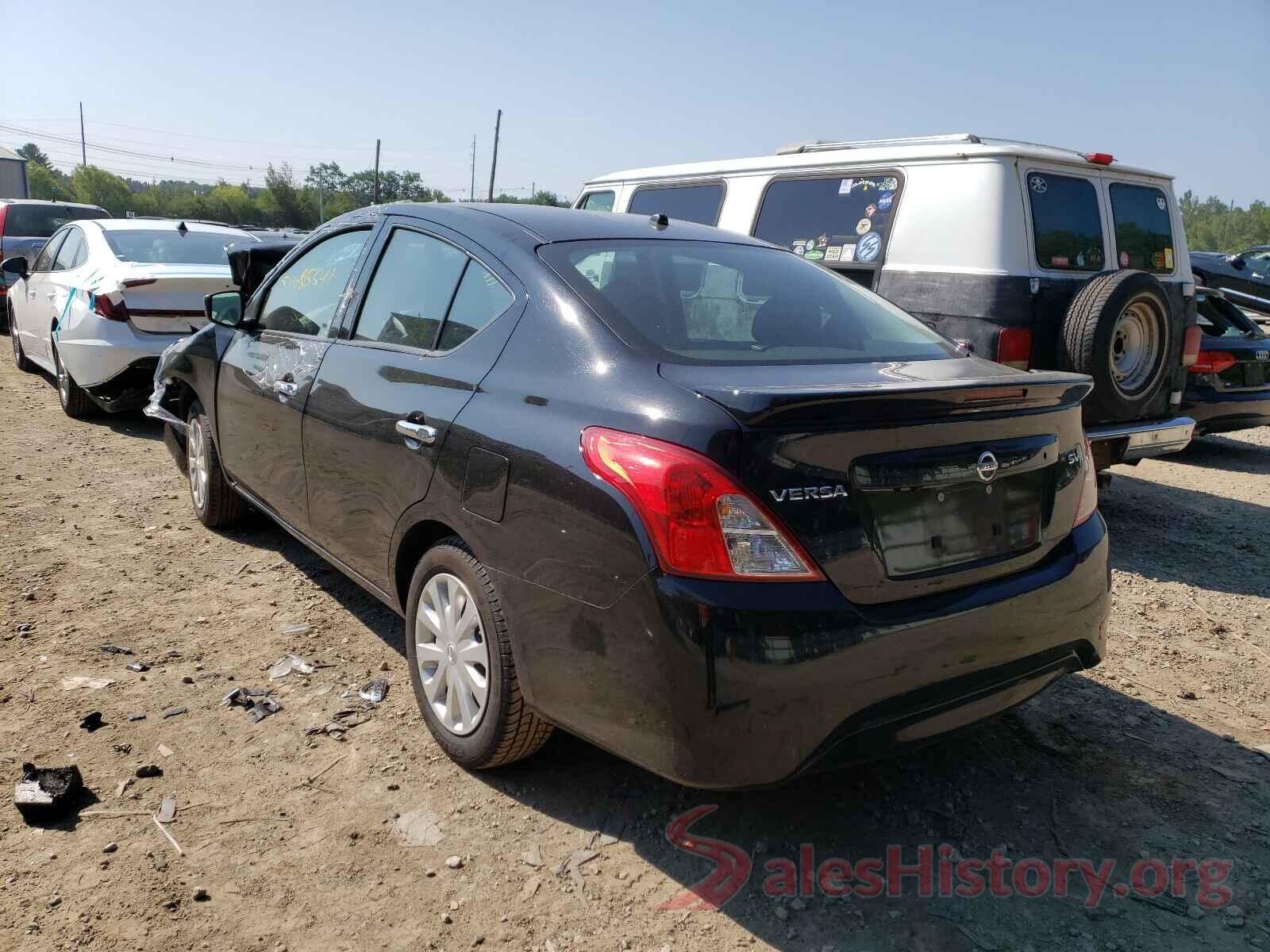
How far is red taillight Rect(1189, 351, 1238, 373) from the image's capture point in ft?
25.0

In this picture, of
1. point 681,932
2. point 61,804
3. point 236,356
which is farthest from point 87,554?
point 681,932

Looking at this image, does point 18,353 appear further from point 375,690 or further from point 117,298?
point 375,690

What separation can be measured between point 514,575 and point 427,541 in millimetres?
619

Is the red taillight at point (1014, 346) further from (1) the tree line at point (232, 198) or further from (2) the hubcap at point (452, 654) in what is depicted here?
(1) the tree line at point (232, 198)

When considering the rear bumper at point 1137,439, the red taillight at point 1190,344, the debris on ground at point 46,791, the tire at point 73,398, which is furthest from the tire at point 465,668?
the tire at point 73,398

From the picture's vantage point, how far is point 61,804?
2.67 metres

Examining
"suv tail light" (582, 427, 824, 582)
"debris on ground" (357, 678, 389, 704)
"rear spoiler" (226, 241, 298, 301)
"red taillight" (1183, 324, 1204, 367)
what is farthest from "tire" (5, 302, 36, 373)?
"red taillight" (1183, 324, 1204, 367)

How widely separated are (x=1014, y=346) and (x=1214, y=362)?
11.9 ft

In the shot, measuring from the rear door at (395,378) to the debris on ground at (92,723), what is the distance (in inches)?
36.7

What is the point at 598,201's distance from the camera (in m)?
8.45

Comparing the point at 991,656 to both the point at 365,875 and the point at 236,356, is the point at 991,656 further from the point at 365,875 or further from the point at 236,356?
the point at 236,356

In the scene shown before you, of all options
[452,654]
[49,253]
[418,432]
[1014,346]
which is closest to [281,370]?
[418,432]

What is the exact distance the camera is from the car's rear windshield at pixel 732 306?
2.68m

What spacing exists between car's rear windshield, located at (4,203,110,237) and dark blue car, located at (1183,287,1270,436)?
13086 mm
